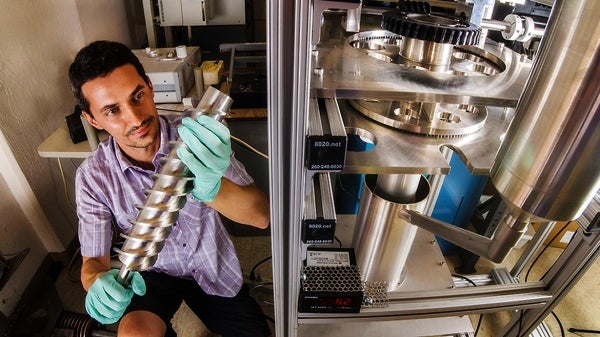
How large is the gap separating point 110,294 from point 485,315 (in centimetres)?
155

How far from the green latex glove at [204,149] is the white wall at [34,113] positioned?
110 centimetres

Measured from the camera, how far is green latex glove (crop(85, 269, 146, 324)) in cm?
79

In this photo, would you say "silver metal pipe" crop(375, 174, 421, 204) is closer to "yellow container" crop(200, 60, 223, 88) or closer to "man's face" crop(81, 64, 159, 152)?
"man's face" crop(81, 64, 159, 152)

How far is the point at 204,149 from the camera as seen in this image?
0.62m

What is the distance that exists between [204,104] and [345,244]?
69cm

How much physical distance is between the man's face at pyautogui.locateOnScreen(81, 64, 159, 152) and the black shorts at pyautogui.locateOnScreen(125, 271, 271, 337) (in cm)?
51

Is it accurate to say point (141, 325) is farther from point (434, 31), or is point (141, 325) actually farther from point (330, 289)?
point (434, 31)

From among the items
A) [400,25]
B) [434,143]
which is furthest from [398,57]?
[434,143]

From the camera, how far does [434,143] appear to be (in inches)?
26.3

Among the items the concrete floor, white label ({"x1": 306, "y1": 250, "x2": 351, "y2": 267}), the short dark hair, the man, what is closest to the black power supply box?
white label ({"x1": 306, "y1": 250, "x2": 351, "y2": 267})

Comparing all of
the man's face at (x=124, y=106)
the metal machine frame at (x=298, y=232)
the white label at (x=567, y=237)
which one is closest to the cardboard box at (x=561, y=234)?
the white label at (x=567, y=237)

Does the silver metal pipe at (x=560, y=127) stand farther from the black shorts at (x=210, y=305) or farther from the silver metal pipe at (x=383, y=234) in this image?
the black shorts at (x=210, y=305)

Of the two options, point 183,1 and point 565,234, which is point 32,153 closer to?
point 183,1

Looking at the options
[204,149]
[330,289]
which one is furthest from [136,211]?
[330,289]
